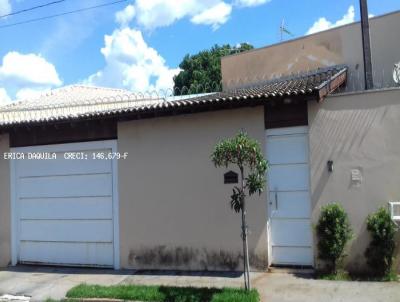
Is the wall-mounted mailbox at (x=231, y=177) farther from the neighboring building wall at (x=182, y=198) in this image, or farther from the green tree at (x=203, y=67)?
the green tree at (x=203, y=67)

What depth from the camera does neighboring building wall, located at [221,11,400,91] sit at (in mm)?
11867

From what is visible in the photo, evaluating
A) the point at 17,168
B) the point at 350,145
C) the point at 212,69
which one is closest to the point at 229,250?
the point at 350,145

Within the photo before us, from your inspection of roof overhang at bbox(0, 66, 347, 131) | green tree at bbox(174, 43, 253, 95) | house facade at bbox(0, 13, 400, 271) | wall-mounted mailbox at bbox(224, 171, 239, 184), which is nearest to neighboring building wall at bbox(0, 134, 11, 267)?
house facade at bbox(0, 13, 400, 271)

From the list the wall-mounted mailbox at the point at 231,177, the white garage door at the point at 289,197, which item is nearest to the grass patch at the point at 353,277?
the white garage door at the point at 289,197

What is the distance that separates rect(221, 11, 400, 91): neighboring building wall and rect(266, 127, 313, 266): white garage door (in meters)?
3.48

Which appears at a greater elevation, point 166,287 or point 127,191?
point 127,191

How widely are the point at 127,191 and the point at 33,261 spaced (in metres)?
2.87

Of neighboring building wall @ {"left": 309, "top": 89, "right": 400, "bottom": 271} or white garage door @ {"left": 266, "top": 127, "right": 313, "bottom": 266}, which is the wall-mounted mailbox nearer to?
white garage door @ {"left": 266, "top": 127, "right": 313, "bottom": 266}

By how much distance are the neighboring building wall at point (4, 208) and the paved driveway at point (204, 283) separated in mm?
650

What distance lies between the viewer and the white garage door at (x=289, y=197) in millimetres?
8617

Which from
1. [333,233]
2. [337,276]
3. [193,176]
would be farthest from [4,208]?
[337,276]

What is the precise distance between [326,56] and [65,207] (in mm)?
7638

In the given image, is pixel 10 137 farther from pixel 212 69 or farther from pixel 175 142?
pixel 212 69

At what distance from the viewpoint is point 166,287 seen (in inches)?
315
